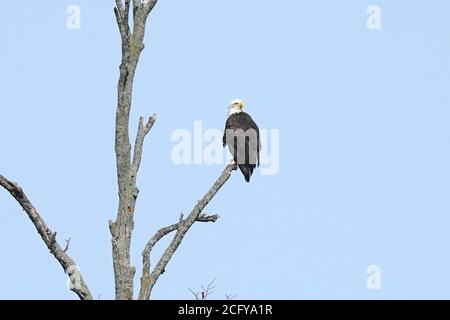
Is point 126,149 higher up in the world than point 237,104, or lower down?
lower down

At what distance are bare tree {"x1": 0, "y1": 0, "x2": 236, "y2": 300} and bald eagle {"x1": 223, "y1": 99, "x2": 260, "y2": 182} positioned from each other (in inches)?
175

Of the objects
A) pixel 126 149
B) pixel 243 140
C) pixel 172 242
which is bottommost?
pixel 172 242

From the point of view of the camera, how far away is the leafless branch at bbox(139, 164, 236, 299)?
16.0 meters

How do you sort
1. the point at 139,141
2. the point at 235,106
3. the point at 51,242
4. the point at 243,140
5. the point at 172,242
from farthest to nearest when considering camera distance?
the point at 235,106 < the point at 243,140 < the point at 139,141 < the point at 172,242 < the point at 51,242

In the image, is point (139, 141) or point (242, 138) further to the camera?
point (242, 138)

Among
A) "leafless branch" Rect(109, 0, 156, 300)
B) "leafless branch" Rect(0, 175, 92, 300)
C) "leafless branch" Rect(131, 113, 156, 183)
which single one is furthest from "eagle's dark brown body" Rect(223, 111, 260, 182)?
"leafless branch" Rect(0, 175, 92, 300)

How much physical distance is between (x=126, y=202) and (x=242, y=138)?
635cm

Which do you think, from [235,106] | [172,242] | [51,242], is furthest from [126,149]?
[235,106]

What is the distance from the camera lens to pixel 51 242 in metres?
15.8

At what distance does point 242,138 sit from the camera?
22250mm

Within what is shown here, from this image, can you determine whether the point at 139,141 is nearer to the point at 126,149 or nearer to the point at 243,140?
the point at 126,149

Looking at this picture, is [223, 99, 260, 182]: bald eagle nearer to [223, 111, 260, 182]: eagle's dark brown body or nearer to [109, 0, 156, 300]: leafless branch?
[223, 111, 260, 182]: eagle's dark brown body

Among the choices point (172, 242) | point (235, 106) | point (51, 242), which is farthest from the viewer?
point (235, 106)
